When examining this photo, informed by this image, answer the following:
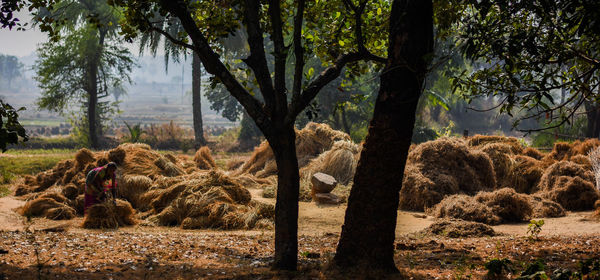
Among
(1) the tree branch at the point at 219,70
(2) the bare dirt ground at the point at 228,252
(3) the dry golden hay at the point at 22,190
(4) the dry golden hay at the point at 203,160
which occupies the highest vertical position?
(1) the tree branch at the point at 219,70

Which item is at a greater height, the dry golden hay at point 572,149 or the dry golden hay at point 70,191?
the dry golden hay at point 572,149

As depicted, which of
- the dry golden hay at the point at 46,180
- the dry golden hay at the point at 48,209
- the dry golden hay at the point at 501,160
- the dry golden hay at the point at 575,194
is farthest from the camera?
the dry golden hay at the point at 501,160

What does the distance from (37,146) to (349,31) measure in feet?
73.1

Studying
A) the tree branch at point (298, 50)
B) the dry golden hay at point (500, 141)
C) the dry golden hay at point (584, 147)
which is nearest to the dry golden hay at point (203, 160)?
the dry golden hay at point (500, 141)

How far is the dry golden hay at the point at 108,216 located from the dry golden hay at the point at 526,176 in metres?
8.09

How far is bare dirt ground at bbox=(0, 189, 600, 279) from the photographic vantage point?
181 inches

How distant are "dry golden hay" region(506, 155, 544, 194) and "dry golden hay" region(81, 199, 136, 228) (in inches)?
319

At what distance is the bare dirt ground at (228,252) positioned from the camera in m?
4.60

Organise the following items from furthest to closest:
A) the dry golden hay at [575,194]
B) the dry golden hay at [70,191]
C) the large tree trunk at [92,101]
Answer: the large tree trunk at [92,101], the dry golden hay at [70,191], the dry golden hay at [575,194]

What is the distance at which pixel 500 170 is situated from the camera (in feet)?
38.7

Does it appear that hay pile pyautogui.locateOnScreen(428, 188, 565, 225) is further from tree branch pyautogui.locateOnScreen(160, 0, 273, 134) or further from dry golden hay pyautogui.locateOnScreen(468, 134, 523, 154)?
tree branch pyautogui.locateOnScreen(160, 0, 273, 134)

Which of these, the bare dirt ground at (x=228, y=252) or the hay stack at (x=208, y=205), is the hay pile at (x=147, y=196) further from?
the bare dirt ground at (x=228, y=252)

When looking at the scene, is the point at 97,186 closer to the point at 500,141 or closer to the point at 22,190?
the point at 22,190

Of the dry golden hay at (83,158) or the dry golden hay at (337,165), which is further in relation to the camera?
the dry golden hay at (337,165)
